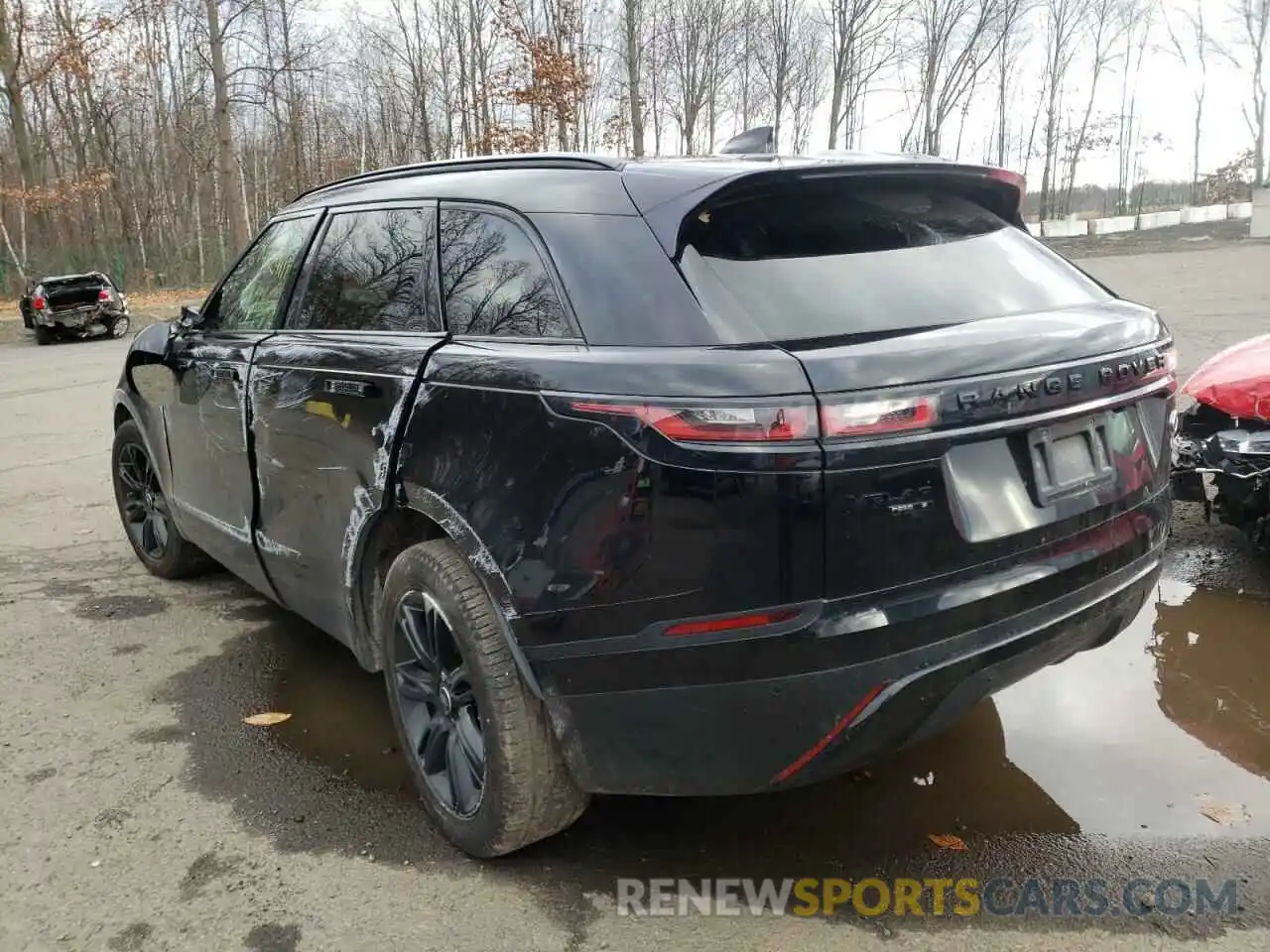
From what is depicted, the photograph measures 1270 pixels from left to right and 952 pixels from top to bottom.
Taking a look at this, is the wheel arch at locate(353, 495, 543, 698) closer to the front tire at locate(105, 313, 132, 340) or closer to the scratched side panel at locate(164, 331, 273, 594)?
the scratched side panel at locate(164, 331, 273, 594)

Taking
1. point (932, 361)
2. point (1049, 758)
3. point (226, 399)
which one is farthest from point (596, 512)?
point (226, 399)

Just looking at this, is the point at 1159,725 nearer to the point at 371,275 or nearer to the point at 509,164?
the point at 509,164

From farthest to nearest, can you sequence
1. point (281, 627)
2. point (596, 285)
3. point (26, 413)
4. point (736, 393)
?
point (26, 413)
point (281, 627)
point (596, 285)
point (736, 393)

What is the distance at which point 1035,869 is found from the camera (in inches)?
98.7

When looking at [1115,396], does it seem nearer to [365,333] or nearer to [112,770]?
[365,333]

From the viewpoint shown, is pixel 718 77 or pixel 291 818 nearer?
pixel 291 818

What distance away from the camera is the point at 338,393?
2922 mm

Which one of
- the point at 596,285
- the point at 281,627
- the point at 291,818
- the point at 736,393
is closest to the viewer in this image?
the point at 736,393

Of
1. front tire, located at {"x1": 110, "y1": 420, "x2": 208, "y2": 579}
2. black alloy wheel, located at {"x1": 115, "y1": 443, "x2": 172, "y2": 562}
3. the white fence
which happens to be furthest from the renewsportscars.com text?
the white fence

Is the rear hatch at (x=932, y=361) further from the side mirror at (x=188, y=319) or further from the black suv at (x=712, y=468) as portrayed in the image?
the side mirror at (x=188, y=319)

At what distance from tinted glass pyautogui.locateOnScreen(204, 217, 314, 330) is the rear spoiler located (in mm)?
1666

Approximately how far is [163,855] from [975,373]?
8.05 feet

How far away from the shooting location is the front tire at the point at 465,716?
237cm

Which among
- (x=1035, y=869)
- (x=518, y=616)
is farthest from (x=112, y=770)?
(x=1035, y=869)
